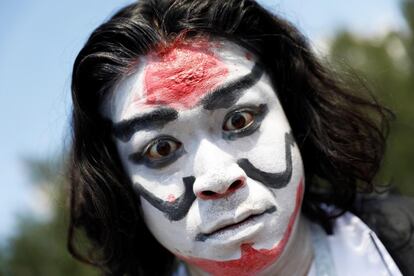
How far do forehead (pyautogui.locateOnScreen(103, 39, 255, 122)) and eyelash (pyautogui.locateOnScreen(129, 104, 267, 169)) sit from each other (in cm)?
9

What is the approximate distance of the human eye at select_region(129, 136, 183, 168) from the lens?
65.0 inches

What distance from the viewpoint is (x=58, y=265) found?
24.2 ft

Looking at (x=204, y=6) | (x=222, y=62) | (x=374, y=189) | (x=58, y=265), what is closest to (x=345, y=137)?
(x=374, y=189)

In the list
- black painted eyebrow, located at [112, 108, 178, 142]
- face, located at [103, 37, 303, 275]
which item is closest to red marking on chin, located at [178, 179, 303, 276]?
face, located at [103, 37, 303, 275]

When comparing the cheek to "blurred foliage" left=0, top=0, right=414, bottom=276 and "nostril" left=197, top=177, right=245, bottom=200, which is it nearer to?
"nostril" left=197, top=177, right=245, bottom=200

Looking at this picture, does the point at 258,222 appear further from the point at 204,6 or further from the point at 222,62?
the point at 204,6

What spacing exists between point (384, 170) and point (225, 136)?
16.8 feet

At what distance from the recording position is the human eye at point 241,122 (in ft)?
5.39

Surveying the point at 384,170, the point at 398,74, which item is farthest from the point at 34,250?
the point at 398,74

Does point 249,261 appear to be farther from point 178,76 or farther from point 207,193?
point 178,76

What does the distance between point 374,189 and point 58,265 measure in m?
6.11

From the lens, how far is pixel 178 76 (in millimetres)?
1652

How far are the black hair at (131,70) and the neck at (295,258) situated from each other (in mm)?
127

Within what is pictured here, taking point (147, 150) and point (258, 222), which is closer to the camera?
point (258, 222)
